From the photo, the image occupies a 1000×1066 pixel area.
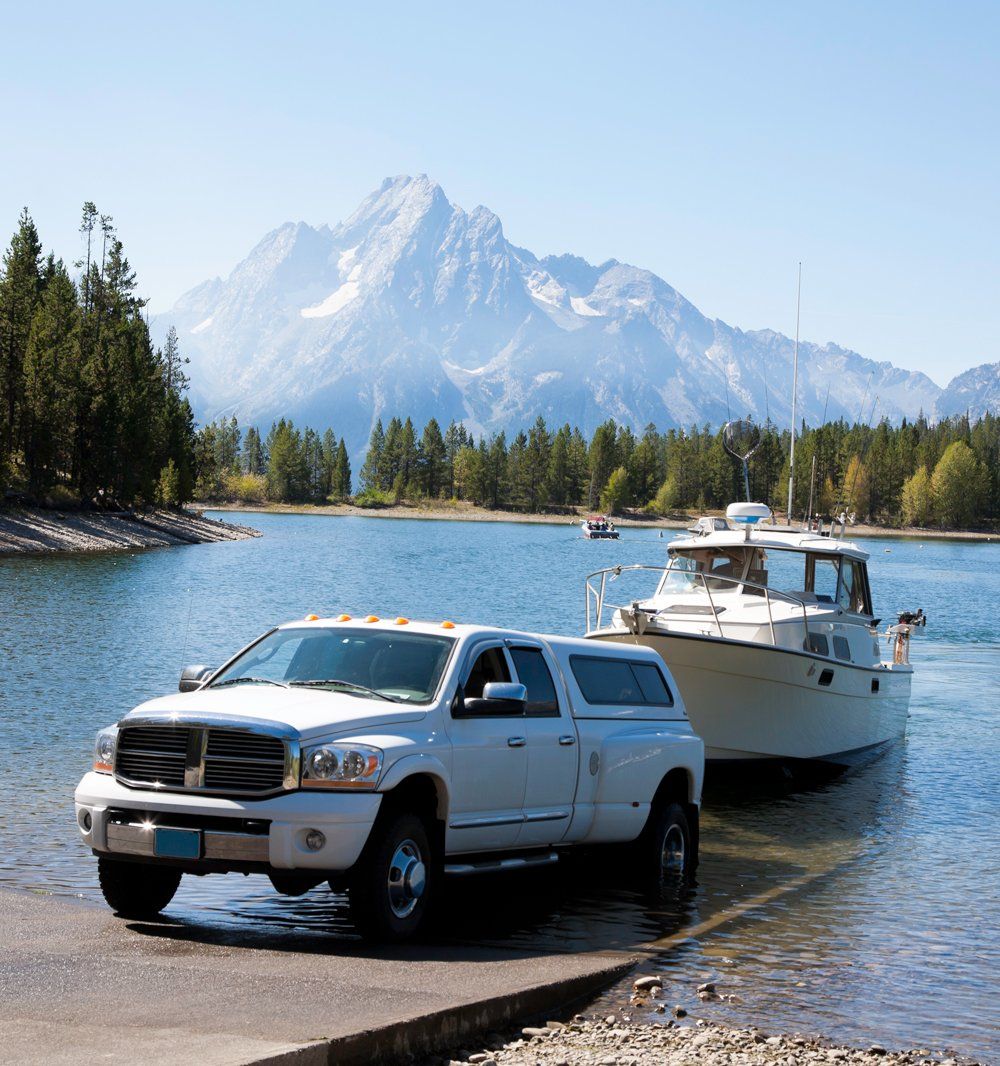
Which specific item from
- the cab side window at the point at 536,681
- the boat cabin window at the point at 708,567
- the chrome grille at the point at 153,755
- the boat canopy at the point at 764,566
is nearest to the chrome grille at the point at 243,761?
the chrome grille at the point at 153,755

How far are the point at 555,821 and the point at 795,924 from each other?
2.81 m

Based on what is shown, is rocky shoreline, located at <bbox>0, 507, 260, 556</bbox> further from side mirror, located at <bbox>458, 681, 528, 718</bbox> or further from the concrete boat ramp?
the concrete boat ramp

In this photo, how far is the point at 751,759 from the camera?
22219mm

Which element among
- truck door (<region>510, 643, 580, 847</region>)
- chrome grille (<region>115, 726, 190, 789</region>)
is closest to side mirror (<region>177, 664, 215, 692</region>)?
chrome grille (<region>115, 726, 190, 789</region>)

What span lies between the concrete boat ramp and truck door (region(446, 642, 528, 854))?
87 cm

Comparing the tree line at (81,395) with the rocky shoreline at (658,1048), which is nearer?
the rocky shoreline at (658,1048)

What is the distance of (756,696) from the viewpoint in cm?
2191

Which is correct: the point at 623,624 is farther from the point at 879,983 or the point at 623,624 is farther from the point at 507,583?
the point at 507,583

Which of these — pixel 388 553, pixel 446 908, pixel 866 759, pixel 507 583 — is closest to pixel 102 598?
pixel 507 583

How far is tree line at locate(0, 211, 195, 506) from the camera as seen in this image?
289ft

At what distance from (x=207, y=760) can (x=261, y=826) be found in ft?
1.99

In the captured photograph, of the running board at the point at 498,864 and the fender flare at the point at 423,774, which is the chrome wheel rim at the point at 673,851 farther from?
the fender flare at the point at 423,774

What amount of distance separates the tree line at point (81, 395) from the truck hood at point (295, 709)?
7329 centimetres

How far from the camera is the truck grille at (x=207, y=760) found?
31.2ft
